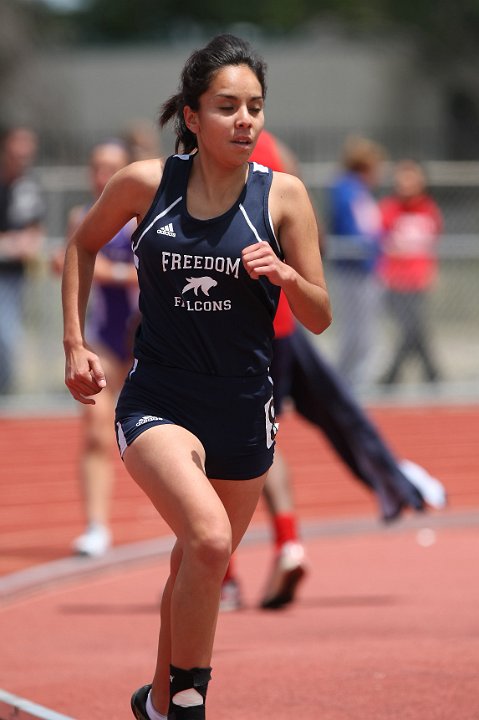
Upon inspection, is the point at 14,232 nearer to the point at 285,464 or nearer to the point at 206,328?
the point at 285,464

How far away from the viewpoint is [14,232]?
14648mm

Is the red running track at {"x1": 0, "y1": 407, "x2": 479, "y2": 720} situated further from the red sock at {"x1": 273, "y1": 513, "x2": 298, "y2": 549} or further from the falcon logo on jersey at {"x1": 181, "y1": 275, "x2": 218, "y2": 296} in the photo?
the falcon logo on jersey at {"x1": 181, "y1": 275, "x2": 218, "y2": 296}

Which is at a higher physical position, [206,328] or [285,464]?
[206,328]

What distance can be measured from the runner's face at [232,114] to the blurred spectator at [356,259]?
10019 millimetres

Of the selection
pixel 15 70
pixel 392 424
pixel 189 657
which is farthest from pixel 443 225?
pixel 15 70

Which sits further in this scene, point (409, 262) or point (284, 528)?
point (409, 262)

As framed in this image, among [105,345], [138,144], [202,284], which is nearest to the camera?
[202,284]

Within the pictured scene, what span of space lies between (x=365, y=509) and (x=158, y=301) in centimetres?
577

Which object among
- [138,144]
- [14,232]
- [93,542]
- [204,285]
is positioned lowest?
[14,232]

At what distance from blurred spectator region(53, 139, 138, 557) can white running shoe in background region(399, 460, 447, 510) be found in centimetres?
169

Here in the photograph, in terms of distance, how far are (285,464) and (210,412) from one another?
2.91 metres

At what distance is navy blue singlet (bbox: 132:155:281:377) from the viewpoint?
468 centimetres

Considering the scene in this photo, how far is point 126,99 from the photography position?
36156 mm

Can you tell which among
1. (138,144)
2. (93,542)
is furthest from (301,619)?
(138,144)
